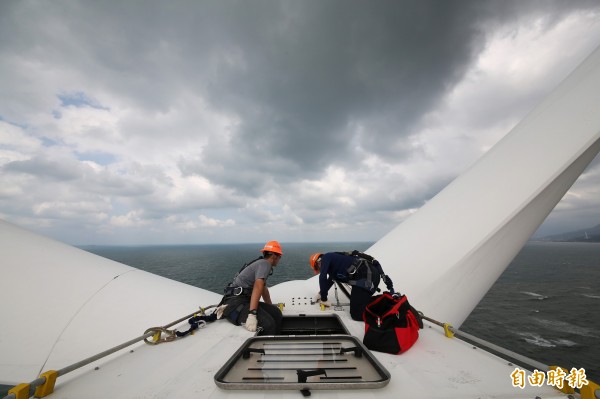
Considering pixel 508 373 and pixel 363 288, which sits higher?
pixel 363 288

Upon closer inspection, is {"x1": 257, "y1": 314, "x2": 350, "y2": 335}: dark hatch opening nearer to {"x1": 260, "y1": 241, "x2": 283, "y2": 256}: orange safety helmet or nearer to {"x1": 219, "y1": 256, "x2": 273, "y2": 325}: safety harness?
{"x1": 219, "y1": 256, "x2": 273, "y2": 325}: safety harness

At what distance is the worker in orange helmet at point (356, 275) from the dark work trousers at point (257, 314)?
1370 mm

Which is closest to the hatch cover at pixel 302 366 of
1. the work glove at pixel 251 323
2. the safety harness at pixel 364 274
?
the work glove at pixel 251 323

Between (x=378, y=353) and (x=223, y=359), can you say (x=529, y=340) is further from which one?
(x=223, y=359)

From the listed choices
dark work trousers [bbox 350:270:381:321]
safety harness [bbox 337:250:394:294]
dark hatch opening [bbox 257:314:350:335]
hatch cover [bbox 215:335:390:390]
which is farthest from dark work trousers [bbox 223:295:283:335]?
safety harness [bbox 337:250:394:294]

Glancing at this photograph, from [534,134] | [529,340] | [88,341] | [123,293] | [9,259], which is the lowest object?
[529,340]

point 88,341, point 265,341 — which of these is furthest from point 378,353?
point 88,341

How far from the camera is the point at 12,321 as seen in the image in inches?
151

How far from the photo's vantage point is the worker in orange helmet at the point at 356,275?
14.3ft

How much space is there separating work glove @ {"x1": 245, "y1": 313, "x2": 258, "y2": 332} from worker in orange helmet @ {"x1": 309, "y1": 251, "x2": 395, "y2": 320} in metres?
1.78

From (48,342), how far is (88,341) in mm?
554

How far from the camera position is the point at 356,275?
15.0 feet

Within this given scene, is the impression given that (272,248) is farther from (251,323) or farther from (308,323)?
(308,323)

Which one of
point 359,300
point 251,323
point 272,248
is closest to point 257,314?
point 251,323
